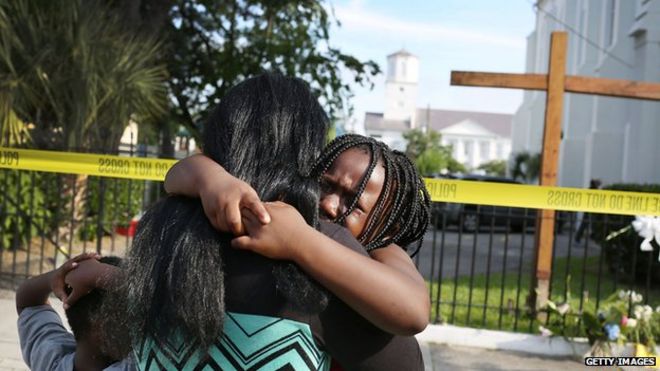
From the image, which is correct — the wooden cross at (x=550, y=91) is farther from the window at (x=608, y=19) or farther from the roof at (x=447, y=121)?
the roof at (x=447, y=121)

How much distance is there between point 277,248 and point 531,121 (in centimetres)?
4400

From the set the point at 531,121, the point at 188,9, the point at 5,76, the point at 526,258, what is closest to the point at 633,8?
the point at 526,258

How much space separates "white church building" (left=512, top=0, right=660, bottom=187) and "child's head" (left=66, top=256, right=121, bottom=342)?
609 inches

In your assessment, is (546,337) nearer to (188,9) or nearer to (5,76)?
(5,76)

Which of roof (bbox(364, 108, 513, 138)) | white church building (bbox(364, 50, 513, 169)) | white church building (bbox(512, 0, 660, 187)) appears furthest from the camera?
roof (bbox(364, 108, 513, 138))

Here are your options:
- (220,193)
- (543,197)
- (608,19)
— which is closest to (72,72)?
(543,197)

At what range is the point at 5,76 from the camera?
760 cm

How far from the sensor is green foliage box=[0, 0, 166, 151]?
25.3 feet

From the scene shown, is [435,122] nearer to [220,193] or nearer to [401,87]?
[401,87]

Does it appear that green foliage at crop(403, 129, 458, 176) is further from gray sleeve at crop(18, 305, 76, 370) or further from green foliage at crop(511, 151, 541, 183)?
gray sleeve at crop(18, 305, 76, 370)

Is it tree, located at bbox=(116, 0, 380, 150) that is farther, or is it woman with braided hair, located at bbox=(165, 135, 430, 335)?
tree, located at bbox=(116, 0, 380, 150)

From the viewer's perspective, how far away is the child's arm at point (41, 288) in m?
1.63

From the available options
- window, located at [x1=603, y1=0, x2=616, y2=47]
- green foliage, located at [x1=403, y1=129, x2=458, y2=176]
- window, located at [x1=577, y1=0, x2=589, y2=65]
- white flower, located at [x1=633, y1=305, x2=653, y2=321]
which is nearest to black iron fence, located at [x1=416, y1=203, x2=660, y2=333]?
white flower, located at [x1=633, y1=305, x2=653, y2=321]

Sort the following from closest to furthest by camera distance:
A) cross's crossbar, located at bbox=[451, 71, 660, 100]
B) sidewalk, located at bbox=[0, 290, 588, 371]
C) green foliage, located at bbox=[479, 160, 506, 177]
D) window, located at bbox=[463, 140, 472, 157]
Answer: sidewalk, located at bbox=[0, 290, 588, 371], cross's crossbar, located at bbox=[451, 71, 660, 100], green foliage, located at bbox=[479, 160, 506, 177], window, located at bbox=[463, 140, 472, 157]
